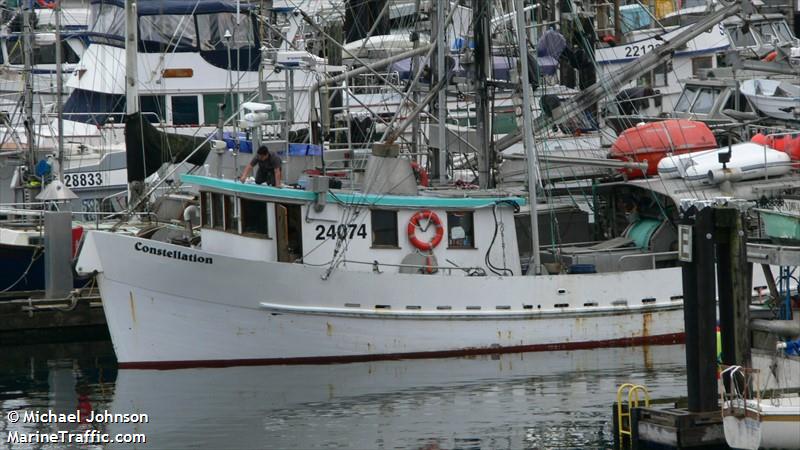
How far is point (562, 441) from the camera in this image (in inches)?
854

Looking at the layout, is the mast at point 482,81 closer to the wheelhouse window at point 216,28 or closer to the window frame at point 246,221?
the window frame at point 246,221

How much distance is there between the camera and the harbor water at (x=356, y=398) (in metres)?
22.3

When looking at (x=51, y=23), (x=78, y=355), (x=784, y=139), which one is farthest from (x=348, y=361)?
(x=51, y=23)

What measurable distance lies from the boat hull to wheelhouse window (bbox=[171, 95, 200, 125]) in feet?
49.5

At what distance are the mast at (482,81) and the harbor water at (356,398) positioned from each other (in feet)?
11.9

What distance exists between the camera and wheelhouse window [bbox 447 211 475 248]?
28641mm

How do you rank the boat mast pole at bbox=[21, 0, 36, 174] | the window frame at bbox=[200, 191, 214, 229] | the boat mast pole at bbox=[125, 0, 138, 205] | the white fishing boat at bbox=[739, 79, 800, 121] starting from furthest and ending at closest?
the boat mast pole at bbox=[21, 0, 36, 174]
the white fishing boat at bbox=[739, 79, 800, 121]
the boat mast pole at bbox=[125, 0, 138, 205]
the window frame at bbox=[200, 191, 214, 229]

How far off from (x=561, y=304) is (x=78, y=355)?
905cm

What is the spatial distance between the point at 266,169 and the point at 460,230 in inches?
141

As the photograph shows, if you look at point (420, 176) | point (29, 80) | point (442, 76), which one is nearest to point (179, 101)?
point (29, 80)

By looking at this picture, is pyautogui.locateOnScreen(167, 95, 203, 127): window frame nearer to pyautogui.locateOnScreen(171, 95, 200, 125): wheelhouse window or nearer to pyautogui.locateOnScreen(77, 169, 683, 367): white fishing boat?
pyautogui.locateOnScreen(171, 95, 200, 125): wheelhouse window

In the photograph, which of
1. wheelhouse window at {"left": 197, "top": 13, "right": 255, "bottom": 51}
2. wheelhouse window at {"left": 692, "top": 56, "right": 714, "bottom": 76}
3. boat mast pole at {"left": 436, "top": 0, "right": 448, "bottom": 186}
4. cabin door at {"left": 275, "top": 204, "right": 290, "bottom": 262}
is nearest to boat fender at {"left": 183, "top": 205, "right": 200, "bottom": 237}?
cabin door at {"left": 275, "top": 204, "right": 290, "bottom": 262}

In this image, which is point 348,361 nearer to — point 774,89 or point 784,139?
point 784,139

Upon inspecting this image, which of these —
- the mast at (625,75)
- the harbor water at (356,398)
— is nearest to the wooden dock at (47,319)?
the harbor water at (356,398)
